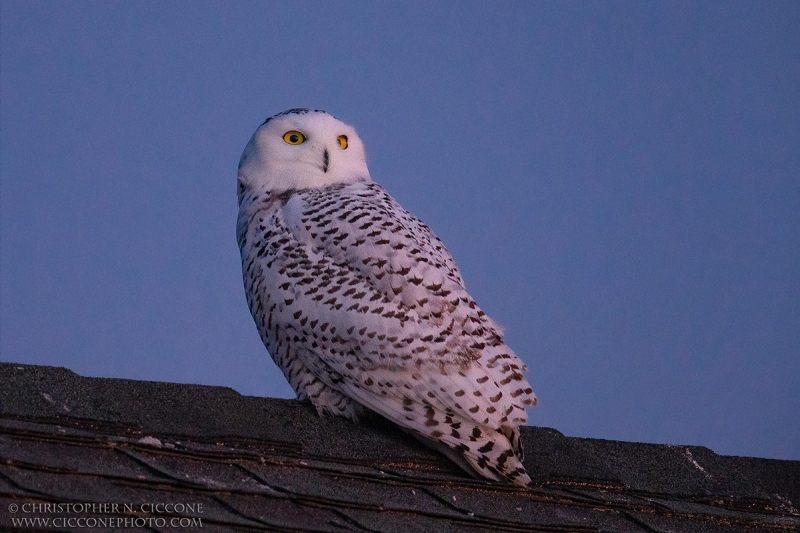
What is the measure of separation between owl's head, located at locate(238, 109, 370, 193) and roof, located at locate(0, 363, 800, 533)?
1157mm

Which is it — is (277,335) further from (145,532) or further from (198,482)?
(145,532)

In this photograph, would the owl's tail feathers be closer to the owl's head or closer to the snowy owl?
the snowy owl

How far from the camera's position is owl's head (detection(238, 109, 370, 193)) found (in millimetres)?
4812

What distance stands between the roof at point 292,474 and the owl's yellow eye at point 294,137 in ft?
4.49

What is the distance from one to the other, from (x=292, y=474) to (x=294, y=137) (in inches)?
80.2

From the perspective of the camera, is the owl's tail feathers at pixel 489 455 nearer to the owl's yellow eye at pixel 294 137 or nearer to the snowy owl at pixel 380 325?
the snowy owl at pixel 380 325

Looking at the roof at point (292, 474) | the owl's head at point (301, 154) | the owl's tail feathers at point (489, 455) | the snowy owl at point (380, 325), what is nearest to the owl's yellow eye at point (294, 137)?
the owl's head at point (301, 154)

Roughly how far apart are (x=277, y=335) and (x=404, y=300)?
0.57 m

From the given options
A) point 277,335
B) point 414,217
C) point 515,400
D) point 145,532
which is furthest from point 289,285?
point 145,532

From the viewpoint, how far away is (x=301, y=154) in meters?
4.88

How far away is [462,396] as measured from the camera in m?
3.81

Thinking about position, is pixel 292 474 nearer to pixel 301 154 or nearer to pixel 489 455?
pixel 489 455

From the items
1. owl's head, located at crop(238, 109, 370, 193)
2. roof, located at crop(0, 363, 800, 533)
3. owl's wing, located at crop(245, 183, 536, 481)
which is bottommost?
roof, located at crop(0, 363, 800, 533)

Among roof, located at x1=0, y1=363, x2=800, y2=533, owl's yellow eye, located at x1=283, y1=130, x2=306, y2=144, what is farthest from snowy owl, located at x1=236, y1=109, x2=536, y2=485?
owl's yellow eye, located at x1=283, y1=130, x2=306, y2=144
